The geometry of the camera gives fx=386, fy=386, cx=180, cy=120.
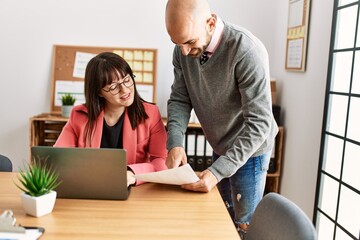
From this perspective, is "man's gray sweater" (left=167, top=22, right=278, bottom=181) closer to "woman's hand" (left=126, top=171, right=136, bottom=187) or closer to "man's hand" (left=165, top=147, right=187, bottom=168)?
"man's hand" (left=165, top=147, right=187, bottom=168)

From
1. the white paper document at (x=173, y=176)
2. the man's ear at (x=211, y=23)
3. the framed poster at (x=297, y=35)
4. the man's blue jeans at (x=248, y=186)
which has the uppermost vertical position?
the framed poster at (x=297, y=35)

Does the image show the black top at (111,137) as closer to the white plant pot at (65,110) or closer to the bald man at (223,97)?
the bald man at (223,97)

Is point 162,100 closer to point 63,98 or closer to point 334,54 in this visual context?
point 63,98

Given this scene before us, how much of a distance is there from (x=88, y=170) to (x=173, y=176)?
30 cm

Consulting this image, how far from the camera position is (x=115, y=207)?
1.29 meters

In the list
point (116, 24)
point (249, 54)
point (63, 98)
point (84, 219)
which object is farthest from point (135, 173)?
point (116, 24)

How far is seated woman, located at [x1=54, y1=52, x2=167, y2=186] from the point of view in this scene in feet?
5.56

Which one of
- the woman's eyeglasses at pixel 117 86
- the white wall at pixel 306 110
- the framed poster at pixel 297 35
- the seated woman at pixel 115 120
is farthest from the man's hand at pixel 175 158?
the framed poster at pixel 297 35

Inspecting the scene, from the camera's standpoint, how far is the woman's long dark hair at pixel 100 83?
5.57 feet

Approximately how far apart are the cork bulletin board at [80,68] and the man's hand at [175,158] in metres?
1.75

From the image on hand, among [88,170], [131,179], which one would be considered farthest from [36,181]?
[131,179]

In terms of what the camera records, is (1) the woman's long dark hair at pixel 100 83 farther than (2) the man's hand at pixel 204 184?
Yes

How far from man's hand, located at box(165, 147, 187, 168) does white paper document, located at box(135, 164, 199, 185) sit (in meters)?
0.11

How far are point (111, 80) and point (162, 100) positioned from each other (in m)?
1.68
